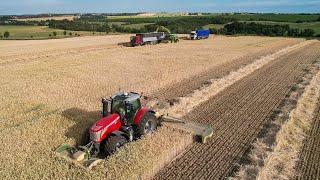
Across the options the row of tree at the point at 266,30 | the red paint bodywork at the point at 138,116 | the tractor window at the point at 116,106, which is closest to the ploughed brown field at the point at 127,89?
the red paint bodywork at the point at 138,116

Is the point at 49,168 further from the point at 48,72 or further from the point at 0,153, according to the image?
the point at 48,72

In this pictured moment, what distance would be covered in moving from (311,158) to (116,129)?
5.63 meters

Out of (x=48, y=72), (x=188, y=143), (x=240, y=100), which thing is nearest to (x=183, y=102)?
(x=240, y=100)

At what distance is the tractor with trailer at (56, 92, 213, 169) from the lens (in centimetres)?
1038

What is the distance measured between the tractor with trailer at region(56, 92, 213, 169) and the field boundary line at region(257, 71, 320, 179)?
2.25m

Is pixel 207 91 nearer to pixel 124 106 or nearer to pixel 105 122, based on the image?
pixel 124 106

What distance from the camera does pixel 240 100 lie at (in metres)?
17.9

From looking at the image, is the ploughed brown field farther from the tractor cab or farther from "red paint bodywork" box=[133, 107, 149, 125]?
the tractor cab

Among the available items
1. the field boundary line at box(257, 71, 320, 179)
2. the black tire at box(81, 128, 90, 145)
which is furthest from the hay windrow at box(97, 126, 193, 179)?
the field boundary line at box(257, 71, 320, 179)

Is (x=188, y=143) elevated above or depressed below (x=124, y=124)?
below

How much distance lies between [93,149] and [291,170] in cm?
536

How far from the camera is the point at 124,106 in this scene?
440 inches

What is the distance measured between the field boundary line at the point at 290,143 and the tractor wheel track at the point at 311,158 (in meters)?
0.15

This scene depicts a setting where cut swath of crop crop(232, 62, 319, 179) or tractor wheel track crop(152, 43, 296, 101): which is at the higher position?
Result: tractor wheel track crop(152, 43, 296, 101)
